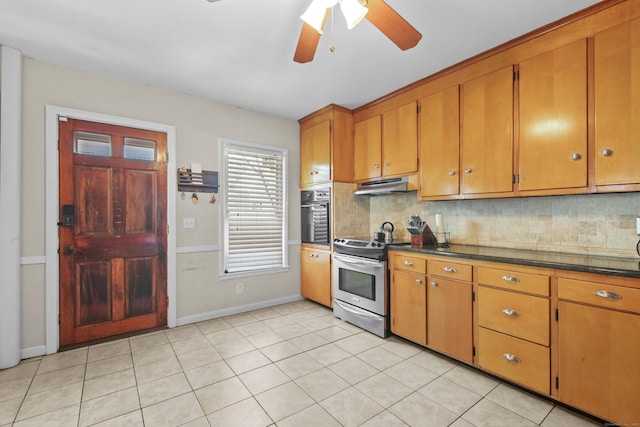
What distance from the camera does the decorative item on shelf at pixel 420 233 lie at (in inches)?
112

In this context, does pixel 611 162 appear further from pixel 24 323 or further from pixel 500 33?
pixel 24 323

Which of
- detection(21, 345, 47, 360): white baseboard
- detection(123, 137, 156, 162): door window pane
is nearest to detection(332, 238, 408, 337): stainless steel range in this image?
detection(123, 137, 156, 162): door window pane

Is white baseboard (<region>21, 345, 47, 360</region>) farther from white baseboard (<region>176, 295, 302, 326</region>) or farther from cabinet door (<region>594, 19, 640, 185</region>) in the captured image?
cabinet door (<region>594, 19, 640, 185</region>)

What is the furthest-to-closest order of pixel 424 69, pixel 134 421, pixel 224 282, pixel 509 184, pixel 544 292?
pixel 224 282 → pixel 424 69 → pixel 509 184 → pixel 544 292 → pixel 134 421

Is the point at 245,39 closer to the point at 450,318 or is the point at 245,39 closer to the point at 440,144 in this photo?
the point at 440,144

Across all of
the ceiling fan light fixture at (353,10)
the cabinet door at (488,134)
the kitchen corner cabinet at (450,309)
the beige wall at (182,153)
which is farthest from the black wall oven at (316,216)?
the ceiling fan light fixture at (353,10)

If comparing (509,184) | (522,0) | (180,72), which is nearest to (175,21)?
(180,72)

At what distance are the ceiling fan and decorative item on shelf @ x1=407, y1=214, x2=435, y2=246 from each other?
64.9 inches

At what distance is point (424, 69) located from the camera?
2717 mm

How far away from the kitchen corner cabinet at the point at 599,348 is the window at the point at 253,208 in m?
3.05

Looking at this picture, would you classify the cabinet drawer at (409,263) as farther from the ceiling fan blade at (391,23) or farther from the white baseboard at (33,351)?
the white baseboard at (33,351)

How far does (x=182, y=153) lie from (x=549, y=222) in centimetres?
367

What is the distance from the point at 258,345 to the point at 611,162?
3.07 metres

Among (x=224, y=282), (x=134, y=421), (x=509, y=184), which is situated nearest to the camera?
(x=134, y=421)
